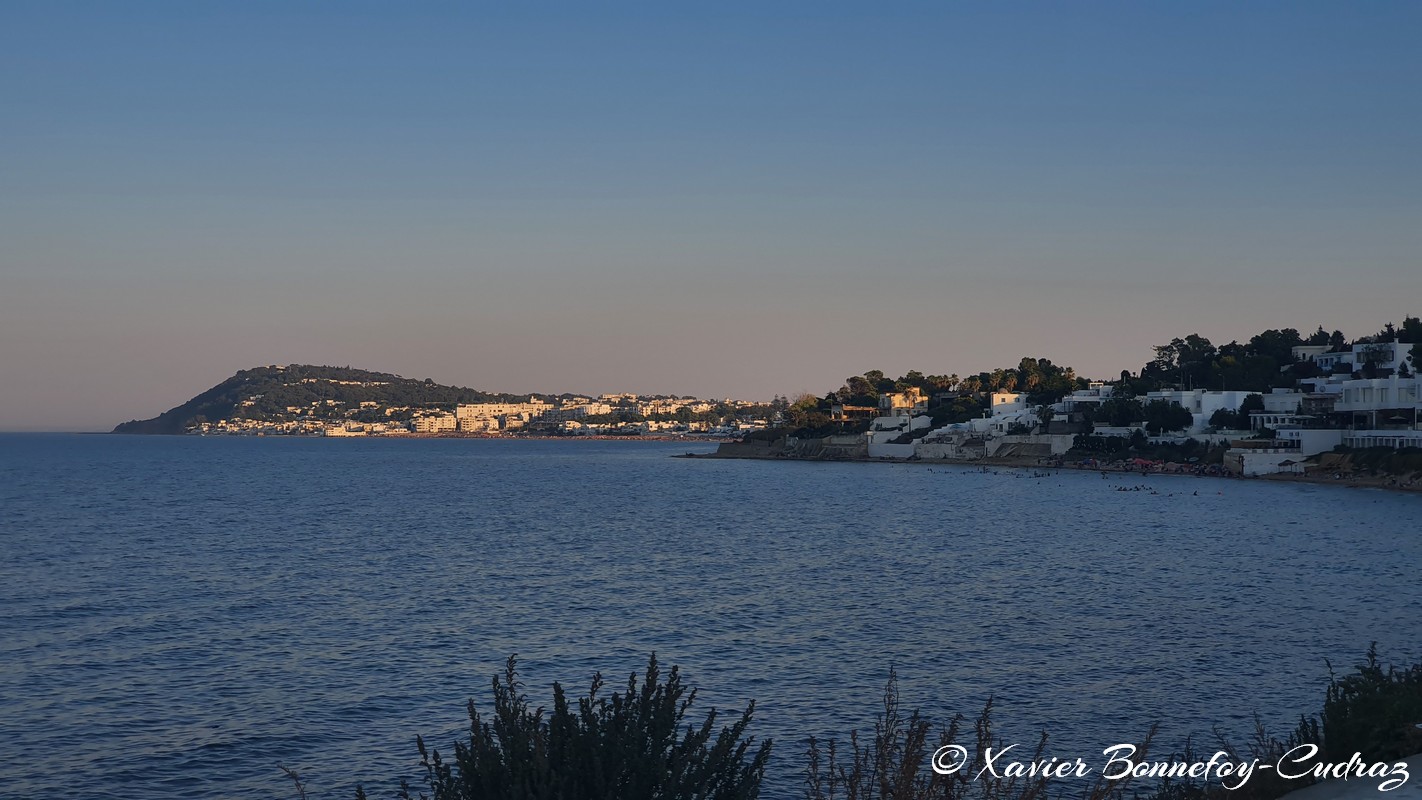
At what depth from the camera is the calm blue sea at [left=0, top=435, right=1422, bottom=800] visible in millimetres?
19547

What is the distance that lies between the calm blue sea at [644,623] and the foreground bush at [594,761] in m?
9.25

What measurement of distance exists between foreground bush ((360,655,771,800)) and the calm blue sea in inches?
364

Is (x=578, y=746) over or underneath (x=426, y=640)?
over

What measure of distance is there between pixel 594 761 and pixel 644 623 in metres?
22.2

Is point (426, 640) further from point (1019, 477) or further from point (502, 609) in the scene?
point (1019, 477)

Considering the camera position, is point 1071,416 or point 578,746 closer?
point 578,746

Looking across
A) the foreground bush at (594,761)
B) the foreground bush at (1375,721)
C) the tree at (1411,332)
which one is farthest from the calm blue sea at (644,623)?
the tree at (1411,332)

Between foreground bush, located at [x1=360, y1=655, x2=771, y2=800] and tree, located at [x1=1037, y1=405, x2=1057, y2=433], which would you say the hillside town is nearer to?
tree, located at [x1=1037, y1=405, x2=1057, y2=433]

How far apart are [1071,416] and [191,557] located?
117834 mm

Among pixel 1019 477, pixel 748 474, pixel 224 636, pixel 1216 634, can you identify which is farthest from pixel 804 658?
pixel 748 474

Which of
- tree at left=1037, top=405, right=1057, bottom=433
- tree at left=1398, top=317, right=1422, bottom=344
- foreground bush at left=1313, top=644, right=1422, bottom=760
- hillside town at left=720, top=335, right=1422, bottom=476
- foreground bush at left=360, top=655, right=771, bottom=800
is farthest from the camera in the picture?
tree at left=1037, top=405, right=1057, bottom=433

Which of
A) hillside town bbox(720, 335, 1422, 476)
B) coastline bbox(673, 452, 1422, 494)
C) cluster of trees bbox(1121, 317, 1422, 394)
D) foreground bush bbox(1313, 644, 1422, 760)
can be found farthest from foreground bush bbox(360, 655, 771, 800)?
cluster of trees bbox(1121, 317, 1422, 394)

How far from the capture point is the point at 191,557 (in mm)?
46688

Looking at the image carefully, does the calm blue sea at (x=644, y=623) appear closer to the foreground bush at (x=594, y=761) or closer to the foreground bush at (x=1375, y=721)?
the foreground bush at (x=1375, y=721)
